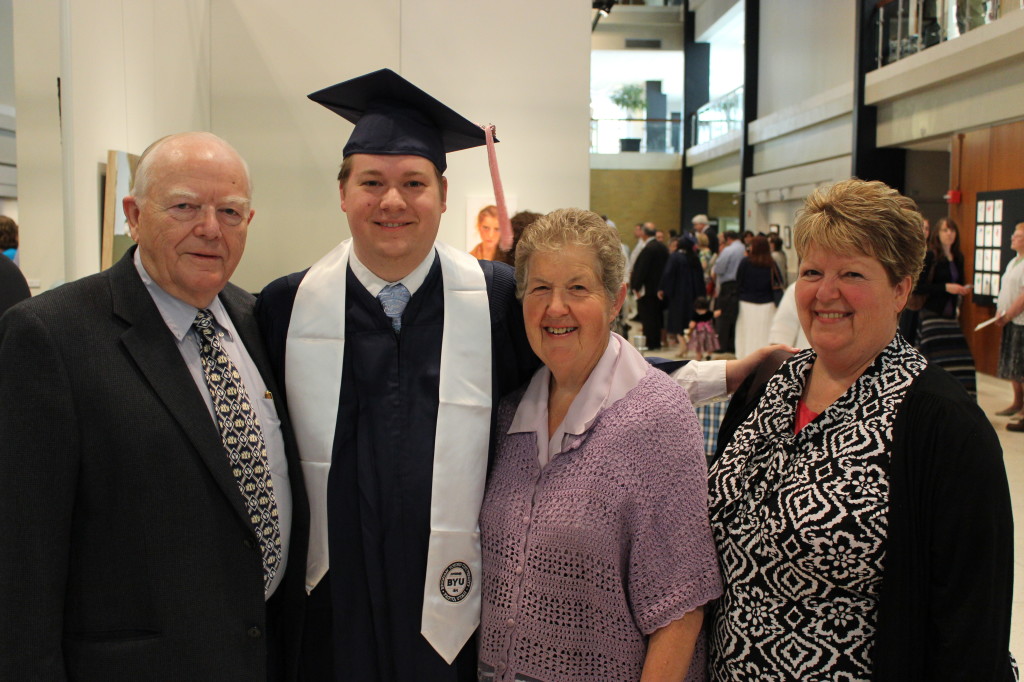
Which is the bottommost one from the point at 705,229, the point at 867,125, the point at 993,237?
the point at 993,237

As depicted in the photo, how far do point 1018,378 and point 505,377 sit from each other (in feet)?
23.0

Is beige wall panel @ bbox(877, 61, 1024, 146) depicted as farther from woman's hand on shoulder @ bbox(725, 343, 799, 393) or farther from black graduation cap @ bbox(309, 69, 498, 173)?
black graduation cap @ bbox(309, 69, 498, 173)

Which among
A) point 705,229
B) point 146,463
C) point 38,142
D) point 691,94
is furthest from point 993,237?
point 691,94

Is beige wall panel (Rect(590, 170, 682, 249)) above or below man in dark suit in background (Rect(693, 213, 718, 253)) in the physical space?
above

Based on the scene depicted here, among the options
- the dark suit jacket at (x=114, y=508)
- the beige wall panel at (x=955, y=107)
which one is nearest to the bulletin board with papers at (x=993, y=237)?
the beige wall panel at (x=955, y=107)

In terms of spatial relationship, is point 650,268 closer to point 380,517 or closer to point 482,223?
point 482,223

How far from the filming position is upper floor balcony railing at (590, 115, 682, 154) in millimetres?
23156

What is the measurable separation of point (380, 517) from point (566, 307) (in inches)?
25.3

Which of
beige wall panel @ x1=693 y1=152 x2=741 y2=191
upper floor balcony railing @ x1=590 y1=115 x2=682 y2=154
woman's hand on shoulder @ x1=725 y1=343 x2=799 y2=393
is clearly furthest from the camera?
upper floor balcony railing @ x1=590 y1=115 x2=682 y2=154

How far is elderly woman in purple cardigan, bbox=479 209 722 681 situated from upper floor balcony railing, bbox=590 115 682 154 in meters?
21.8

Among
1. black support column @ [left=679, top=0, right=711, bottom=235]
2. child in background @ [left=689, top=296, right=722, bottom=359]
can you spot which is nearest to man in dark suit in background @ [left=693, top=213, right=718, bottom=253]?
child in background @ [left=689, top=296, right=722, bottom=359]

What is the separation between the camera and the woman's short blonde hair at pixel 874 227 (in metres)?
1.68

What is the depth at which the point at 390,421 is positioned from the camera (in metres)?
1.95

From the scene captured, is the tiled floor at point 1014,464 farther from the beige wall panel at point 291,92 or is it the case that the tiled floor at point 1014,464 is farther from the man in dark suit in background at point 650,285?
the beige wall panel at point 291,92
